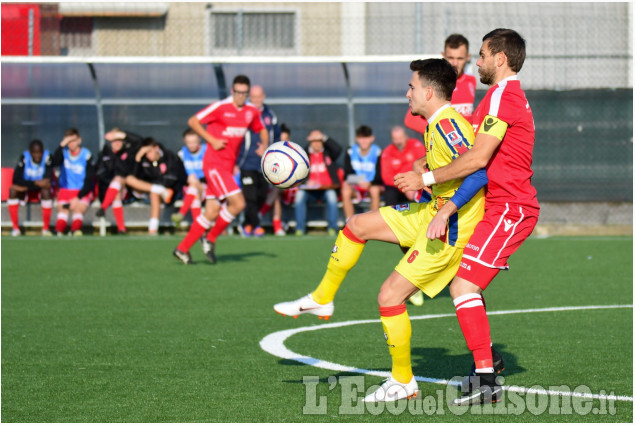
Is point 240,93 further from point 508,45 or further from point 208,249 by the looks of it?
point 508,45

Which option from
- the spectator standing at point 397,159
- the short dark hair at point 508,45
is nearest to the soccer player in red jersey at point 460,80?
the short dark hair at point 508,45

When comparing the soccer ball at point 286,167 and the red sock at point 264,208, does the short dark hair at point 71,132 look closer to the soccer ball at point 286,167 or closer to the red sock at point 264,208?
the red sock at point 264,208

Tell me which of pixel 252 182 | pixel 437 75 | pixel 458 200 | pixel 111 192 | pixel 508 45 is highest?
pixel 508 45

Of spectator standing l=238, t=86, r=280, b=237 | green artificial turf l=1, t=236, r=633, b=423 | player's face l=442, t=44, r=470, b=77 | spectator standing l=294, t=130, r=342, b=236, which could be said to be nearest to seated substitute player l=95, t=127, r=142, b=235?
spectator standing l=238, t=86, r=280, b=237

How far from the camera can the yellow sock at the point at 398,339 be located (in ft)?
17.5

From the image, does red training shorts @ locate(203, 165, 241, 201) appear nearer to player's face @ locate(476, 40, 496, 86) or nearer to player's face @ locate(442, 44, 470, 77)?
player's face @ locate(442, 44, 470, 77)

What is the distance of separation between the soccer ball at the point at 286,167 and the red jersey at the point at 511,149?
182 cm

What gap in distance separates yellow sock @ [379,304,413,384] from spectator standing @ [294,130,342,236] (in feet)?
39.2

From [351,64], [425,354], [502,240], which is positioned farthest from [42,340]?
[351,64]

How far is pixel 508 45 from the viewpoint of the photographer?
5355 mm

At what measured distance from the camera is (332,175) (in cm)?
→ 1738

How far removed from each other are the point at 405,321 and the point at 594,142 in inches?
516

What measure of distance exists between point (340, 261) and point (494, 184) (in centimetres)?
103

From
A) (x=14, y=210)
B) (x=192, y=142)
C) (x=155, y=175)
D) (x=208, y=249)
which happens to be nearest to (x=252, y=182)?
(x=192, y=142)
